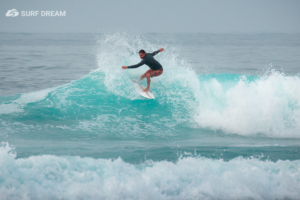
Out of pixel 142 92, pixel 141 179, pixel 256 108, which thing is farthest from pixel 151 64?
pixel 141 179

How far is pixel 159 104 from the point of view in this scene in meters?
9.56

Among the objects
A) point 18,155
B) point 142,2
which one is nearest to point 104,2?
point 142,2

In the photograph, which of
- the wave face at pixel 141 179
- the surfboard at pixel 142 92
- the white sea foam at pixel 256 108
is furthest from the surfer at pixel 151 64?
the wave face at pixel 141 179

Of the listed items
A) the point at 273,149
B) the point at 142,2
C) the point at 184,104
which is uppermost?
the point at 142,2

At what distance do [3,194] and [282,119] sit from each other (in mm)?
7137

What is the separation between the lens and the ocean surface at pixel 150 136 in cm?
474

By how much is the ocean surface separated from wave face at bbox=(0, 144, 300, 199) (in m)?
0.02

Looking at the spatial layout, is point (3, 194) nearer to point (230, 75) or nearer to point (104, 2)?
point (230, 75)

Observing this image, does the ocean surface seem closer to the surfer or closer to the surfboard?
the surfboard

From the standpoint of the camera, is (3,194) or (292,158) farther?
(292,158)

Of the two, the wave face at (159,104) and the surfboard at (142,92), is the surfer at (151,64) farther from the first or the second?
the wave face at (159,104)

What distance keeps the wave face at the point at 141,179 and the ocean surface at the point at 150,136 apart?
0.05 ft

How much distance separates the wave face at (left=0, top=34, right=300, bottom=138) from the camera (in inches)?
316

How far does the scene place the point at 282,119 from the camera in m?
8.19
